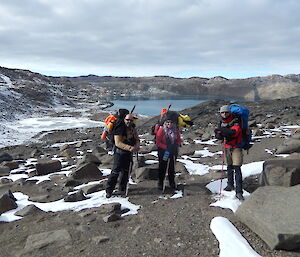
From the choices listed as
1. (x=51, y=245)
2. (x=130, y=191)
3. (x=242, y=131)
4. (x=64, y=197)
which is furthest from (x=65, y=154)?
(x=242, y=131)

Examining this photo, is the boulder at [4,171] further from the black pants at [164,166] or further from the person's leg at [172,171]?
the person's leg at [172,171]

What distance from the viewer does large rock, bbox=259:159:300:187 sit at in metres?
5.62

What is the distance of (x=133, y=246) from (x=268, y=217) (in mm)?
2274

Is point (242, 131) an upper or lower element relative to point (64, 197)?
upper

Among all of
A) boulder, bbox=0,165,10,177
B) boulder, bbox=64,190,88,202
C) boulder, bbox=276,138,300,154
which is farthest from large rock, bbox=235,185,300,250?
boulder, bbox=0,165,10,177

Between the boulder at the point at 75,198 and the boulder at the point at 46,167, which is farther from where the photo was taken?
the boulder at the point at 46,167

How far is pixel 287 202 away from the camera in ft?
14.7

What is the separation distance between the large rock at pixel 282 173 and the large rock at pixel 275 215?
0.77m

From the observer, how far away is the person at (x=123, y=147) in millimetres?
6324

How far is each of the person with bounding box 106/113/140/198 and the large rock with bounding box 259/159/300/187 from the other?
3.16 m

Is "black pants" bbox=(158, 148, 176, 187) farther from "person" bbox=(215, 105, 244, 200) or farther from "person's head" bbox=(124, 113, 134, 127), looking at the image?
"person" bbox=(215, 105, 244, 200)

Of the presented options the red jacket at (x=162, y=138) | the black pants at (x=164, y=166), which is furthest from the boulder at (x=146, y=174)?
the red jacket at (x=162, y=138)

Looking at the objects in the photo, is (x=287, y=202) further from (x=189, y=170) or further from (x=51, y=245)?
(x=189, y=170)

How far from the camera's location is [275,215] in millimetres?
4164
